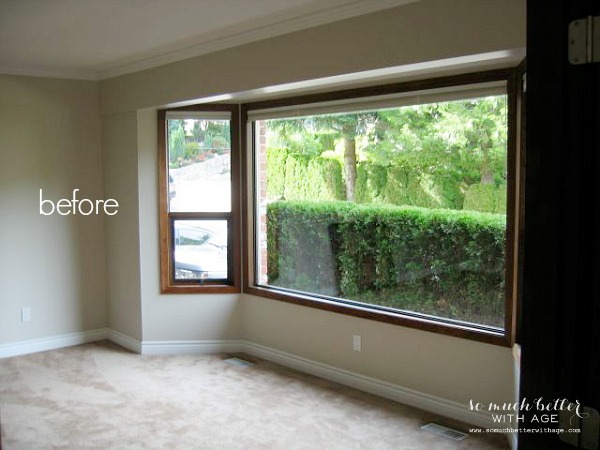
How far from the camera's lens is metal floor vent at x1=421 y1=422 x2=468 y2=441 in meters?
3.54

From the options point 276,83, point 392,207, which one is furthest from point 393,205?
point 276,83

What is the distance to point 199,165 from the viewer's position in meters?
5.24

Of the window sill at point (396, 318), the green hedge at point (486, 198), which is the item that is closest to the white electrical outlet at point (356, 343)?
the window sill at point (396, 318)

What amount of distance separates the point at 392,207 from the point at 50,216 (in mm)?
3111

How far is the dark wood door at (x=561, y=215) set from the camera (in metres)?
1.27

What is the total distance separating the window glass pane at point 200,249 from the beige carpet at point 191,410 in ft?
2.50

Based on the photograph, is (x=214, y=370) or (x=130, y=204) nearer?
(x=214, y=370)

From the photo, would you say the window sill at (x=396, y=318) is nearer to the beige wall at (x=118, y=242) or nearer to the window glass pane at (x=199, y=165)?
the beige wall at (x=118, y=242)

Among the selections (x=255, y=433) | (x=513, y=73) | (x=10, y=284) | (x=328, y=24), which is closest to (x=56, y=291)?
(x=10, y=284)

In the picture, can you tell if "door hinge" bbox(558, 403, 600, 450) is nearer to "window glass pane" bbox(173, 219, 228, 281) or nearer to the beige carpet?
the beige carpet

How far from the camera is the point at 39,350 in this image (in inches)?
209

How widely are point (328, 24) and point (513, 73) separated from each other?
1106 millimetres

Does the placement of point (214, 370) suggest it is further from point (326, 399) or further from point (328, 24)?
point (328, 24)

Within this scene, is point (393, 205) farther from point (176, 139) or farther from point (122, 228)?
point (122, 228)
